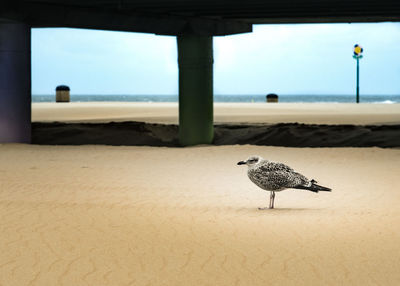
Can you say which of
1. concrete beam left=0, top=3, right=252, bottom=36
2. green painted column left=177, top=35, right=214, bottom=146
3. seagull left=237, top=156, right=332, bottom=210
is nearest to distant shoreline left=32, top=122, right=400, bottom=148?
green painted column left=177, top=35, right=214, bottom=146

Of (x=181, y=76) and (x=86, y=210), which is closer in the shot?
(x=86, y=210)

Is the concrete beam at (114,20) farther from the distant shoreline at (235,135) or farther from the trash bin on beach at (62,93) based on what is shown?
the trash bin on beach at (62,93)

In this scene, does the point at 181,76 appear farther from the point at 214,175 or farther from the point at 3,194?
the point at 3,194

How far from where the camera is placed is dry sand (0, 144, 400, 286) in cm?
620

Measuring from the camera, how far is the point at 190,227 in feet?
26.8

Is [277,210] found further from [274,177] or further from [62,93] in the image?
[62,93]

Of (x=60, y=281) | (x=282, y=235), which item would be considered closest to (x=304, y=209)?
(x=282, y=235)

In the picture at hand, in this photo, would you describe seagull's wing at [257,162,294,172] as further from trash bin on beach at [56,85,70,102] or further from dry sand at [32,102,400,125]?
trash bin on beach at [56,85,70,102]

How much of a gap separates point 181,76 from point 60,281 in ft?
56.5

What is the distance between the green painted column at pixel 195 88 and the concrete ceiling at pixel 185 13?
0.48 metres

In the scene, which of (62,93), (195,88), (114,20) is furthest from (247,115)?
(62,93)

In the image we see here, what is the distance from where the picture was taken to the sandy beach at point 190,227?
619 cm

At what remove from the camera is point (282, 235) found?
7691mm

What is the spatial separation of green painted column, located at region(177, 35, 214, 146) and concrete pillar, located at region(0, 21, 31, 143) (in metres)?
5.47
